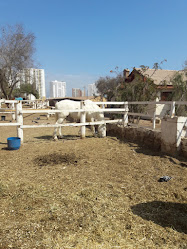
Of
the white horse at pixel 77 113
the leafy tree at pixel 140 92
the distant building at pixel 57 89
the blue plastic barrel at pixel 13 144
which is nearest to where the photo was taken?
the blue plastic barrel at pixel 13 144

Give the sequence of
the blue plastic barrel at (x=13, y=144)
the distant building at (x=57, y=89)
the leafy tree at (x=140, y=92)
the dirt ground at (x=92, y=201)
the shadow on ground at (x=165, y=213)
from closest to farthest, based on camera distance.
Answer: the dirt ground at (x=92, y=201) < the shadow on ground at (x=165, y=213) < the blue plastic barrel at (x=13, y=144) < the leafy tree at (x=140, y=92) < the distant building at (x=57, y=89)

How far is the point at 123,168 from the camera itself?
445 cm

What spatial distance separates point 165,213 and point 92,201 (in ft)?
3.49

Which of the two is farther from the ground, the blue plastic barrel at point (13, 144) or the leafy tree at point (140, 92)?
the leafy tree at point (140, 92)

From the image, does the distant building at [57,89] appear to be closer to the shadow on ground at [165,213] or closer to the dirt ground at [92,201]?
the dirt ground at [92,201]

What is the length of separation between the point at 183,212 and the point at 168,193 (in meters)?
0.55

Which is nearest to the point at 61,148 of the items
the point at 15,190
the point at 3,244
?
the point at 15,190

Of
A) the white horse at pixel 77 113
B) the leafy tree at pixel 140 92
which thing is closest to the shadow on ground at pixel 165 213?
the white horse at pixel 77 113

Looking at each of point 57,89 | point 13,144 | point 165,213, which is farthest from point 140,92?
point 57,89

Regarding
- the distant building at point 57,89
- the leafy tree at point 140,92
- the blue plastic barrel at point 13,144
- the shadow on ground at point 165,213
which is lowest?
the shadow on ground at point 165,213

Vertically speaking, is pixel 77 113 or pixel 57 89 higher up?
pixel 57 89

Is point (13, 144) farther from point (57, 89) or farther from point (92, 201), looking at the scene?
point (57, 89)

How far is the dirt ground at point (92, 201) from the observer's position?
2.19 meters

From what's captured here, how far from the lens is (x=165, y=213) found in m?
2.71
